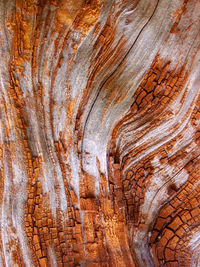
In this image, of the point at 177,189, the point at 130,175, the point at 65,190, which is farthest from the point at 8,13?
the point at 177,189

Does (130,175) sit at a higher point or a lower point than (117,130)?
lower

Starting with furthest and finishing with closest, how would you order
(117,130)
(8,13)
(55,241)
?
(117,130)
(55,241)
(8,13)

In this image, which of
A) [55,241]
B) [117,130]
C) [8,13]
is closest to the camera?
[8,13]

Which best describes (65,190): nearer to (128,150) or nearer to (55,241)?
(55,241)

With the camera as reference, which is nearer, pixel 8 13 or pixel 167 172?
pixel 8 13

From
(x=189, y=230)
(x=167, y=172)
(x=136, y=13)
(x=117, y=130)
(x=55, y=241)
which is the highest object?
(x=136, y=13)

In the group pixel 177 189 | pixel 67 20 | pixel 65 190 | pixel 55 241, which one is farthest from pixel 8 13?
pixel 177 189
